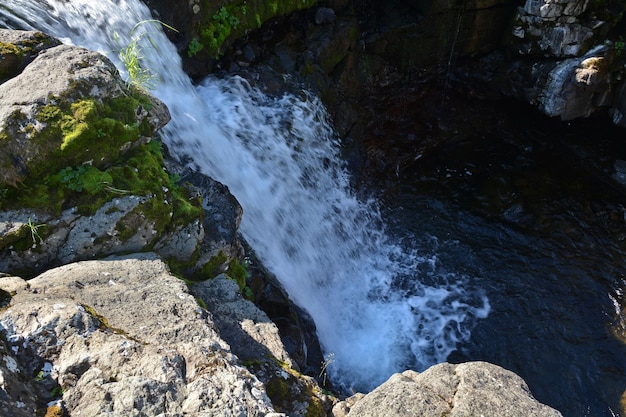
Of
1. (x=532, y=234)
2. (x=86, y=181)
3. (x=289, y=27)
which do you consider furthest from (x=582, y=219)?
(x=86, y=181)

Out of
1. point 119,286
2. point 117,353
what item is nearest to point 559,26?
point 119,286

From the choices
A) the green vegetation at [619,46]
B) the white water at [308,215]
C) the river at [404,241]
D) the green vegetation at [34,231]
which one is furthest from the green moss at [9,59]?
the green vegetation at [619,46]

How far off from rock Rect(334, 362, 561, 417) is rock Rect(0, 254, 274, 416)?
1.13 m

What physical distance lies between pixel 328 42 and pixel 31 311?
9.14m

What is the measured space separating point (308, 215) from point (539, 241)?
536 centimetres

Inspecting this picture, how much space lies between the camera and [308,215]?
9.35m

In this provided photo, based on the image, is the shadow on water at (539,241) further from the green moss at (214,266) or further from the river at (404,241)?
the green moss at (214,266)

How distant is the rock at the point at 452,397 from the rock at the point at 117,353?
113 cm

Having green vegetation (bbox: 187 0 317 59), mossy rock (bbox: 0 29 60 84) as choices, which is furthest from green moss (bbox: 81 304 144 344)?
green vegetation (bbox: 187 0 317 59)

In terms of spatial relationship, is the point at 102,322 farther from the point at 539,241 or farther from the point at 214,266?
the point at 539,241

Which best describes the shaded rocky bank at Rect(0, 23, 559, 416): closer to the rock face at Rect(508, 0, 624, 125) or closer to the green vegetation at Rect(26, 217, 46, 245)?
the green vegetation at Rect(26, 217, 46, 245)

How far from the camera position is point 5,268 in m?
4.20

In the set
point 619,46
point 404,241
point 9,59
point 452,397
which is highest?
point 9,59

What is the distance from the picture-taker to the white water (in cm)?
759
